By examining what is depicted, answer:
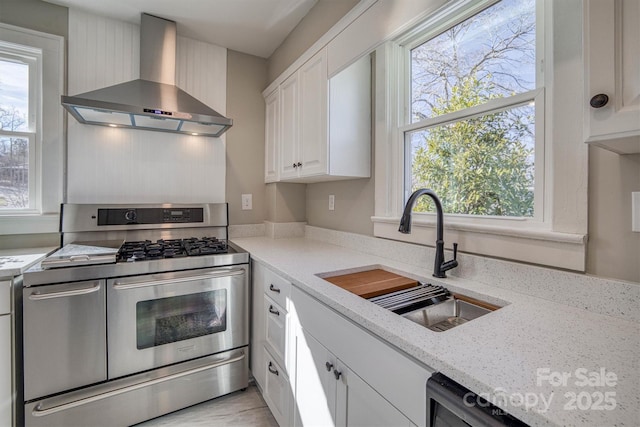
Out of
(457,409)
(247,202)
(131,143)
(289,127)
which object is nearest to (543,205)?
(457,409)

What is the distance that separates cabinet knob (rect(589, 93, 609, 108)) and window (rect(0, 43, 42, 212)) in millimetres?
2865

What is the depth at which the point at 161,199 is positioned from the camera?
2297 mm

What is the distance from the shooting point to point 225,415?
1686mm

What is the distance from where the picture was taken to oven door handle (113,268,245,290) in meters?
1.52

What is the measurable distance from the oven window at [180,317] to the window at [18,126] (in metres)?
1.21

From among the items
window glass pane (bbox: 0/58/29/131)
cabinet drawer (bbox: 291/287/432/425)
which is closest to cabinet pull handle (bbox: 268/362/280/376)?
cabinet drawer (bbox: 291/287/432/425)

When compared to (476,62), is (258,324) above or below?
below

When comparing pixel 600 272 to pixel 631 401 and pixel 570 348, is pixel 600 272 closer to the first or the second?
pixel 570 348

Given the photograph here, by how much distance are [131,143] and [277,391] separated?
2.03 metres

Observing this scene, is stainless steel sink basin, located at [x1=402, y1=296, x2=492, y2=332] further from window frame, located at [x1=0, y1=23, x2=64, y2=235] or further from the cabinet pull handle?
window frame, located at [x1=0, y1=23, x2=64, y2=235]

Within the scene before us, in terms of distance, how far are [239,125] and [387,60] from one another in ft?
4.65

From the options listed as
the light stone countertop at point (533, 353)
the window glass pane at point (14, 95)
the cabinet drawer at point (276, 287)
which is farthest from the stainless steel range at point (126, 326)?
the light stone countertop at point (533, 353)

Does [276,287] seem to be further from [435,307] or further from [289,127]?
[289,127]

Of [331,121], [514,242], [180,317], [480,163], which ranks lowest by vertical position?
[180,317]
